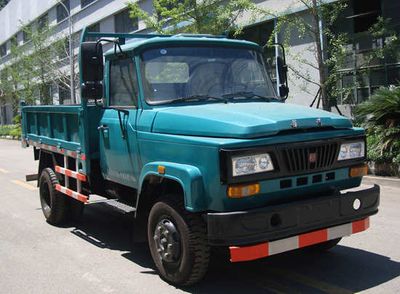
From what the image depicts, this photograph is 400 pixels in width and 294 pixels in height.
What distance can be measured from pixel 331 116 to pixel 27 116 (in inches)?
244

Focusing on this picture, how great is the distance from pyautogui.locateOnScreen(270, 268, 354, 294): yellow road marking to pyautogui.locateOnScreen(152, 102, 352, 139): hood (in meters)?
1.51

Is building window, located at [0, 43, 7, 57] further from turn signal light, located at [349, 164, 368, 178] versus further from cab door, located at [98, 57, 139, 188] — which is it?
turn signal light, located at [349, 164, 368, 178]

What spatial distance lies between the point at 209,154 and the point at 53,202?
415 cm

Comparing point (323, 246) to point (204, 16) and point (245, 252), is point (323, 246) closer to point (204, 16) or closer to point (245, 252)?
point (245, 252)

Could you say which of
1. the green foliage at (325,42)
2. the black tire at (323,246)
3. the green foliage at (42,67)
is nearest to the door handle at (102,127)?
the black tire at (323,246)

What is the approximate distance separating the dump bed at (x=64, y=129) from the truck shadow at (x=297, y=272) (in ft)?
4.43

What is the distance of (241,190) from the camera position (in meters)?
4.48

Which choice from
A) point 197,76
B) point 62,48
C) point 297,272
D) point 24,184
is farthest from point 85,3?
point 297,272

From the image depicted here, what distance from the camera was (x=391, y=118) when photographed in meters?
11.8

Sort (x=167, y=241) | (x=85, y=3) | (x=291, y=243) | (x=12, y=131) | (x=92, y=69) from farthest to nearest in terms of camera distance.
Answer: (x=12, y=131) < (x=85, y=3) < (x=92, y=69) < (x=167, y=241) < (x=291, y=243)

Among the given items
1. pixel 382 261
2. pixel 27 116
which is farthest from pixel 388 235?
pixel 27 116

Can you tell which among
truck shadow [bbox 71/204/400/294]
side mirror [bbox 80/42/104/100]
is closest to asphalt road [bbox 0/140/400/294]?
truck shadow [bbox 71/204/400/294]

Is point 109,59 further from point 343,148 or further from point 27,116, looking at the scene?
point 27,116

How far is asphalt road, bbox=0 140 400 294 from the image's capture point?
514cm
